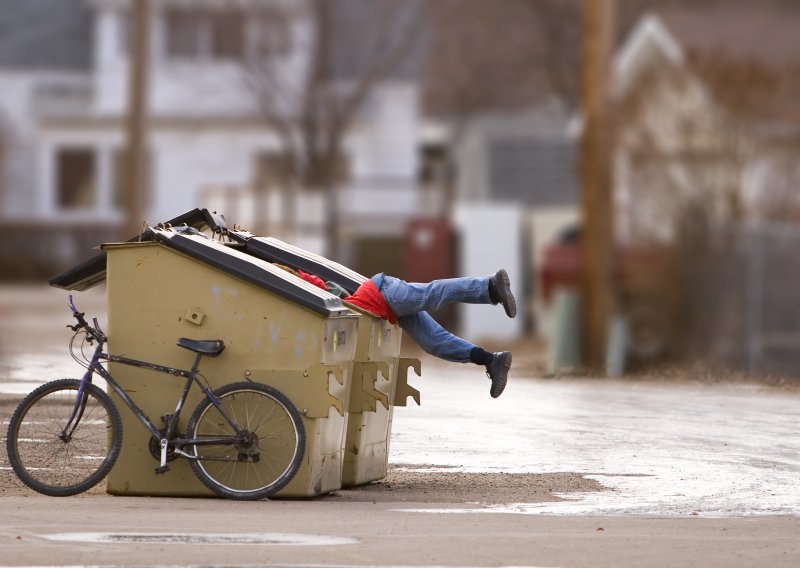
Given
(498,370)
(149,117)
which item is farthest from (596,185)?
(149,117)

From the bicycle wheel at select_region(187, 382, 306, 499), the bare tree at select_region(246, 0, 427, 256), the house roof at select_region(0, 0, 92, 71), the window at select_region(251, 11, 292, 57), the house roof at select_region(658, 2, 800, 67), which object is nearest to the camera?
the bicycle wheel at select_region(187, 382, 306, 499)

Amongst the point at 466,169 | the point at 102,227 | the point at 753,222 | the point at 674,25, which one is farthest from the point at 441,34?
the point at 753,222

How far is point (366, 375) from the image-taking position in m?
10.0

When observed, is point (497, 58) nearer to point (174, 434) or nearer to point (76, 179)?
point (76, 179)

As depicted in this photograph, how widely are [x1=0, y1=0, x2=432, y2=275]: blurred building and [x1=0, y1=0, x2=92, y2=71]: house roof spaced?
3 cm

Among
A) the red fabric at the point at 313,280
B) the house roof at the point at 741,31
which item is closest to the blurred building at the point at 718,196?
the house roof at the point at 741,31

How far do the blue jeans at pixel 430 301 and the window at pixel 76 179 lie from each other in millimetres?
39064

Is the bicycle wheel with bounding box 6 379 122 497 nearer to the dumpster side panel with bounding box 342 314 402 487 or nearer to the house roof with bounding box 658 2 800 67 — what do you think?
the dumpster side panel with bounding box 342 314 402 487

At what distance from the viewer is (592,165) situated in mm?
21094

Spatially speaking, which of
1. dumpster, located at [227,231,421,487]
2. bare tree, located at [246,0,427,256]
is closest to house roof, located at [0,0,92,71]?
bare tree, located at [246,0,427,256]

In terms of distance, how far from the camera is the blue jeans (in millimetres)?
10070

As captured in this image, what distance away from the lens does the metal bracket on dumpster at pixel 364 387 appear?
10.0 m

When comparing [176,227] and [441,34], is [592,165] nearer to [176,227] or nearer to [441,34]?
[176,227]

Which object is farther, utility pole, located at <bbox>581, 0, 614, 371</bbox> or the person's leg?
utility pole, located at <bbox>581, 0, 614, 371</bbox>
